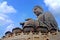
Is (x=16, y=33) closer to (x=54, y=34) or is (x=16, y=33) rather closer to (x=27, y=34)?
(x=27, y=34)

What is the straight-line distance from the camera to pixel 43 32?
112ft

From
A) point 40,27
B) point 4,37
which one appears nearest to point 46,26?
point 40,27

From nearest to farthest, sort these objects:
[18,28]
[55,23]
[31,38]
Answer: [31,38], [18,28], [55,23]

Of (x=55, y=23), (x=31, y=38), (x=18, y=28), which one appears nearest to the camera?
(x=31, y=38)

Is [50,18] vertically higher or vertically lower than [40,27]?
higher

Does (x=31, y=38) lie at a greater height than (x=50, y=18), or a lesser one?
lesser

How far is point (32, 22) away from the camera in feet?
118

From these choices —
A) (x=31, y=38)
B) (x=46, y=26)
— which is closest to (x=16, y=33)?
(x=31, y=38)

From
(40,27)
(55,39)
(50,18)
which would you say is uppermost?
(50,18)

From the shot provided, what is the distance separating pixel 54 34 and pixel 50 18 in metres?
5.84

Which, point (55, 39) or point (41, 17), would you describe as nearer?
point (55, 39)

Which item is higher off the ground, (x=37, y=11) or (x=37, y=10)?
(x=37, y=10)

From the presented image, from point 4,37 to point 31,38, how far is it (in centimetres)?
609

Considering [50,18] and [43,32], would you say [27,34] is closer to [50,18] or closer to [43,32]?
[43,32]
